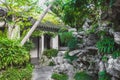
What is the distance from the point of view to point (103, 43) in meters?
7.76

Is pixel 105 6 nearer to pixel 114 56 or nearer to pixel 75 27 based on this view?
pixel 114 56

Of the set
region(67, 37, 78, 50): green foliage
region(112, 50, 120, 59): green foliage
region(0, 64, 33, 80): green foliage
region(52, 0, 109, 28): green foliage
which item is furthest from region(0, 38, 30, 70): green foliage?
region(112, 50, 120, 59): green foliage

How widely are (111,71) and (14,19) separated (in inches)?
319

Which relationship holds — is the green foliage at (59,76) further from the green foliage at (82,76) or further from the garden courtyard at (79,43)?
the green foliage at (82,76)

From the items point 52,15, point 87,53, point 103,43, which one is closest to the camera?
point 103,43

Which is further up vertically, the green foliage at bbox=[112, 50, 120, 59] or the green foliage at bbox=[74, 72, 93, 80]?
the green foliage at bbox=[112, 50, 120, 59]

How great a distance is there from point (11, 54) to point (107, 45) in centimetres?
461

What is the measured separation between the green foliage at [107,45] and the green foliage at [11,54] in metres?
4.30

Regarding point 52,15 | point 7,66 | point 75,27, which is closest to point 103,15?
point 75,27

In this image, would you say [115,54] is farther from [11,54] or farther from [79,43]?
[11,54]

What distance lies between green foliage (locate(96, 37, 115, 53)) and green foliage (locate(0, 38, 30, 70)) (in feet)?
14.1

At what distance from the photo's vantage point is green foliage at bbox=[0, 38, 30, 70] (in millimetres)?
10484

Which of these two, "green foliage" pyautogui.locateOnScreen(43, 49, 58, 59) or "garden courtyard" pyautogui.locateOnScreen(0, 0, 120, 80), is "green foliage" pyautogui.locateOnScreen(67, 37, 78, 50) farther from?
"green foliage" pyautogui.locateOnScreen(43, 49, 58, 59)

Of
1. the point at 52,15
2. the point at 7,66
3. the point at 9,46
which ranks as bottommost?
the point at 7,66
